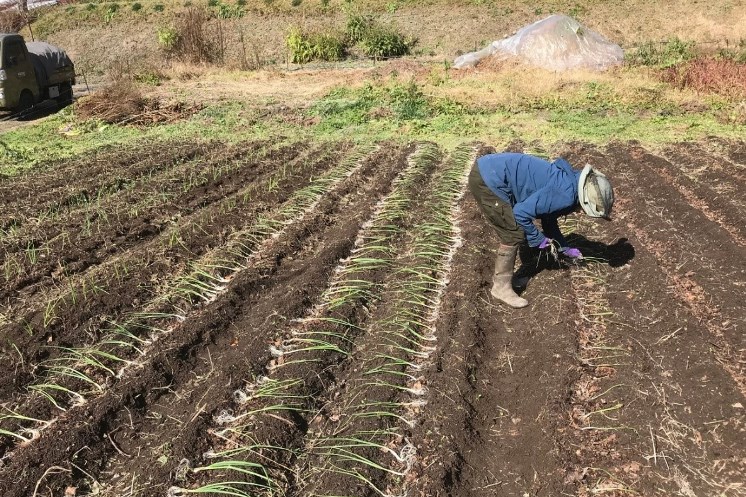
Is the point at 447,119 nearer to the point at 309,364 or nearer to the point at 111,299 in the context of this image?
the point at 111,299

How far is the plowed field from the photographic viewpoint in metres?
2.88

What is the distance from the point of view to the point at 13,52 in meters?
13.5

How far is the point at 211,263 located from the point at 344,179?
10.5 ft

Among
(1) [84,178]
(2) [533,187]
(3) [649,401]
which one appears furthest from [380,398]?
(1) [84,178]

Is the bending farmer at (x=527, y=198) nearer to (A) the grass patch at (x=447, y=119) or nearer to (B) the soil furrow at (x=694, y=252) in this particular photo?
(B) the soil furrow at (x=694, y=252)

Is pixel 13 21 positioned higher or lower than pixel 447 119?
higher

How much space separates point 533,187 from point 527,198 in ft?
0.43

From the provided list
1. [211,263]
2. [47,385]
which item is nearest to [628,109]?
[211,263]

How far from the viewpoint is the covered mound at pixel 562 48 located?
15.3 meters

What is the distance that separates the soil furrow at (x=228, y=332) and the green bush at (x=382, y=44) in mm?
19011

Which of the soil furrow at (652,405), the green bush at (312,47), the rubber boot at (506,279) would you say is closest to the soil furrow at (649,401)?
the soil furrow at (652,405)

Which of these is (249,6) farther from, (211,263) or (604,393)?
(604,393)

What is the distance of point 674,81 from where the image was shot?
43.7 ft

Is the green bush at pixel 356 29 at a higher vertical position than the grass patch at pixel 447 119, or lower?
higher
